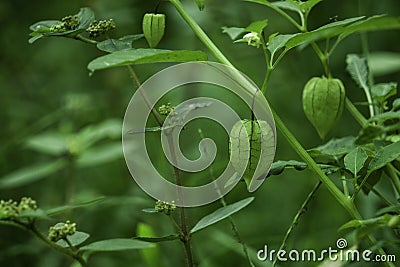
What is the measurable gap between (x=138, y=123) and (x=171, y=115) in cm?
87

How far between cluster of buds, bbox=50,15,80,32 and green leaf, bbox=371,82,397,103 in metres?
0.34

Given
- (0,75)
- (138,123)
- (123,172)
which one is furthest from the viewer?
(0,75)

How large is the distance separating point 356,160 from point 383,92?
0.15 metres

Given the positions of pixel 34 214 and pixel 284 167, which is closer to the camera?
pixel 34 214

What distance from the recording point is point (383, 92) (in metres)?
0.74

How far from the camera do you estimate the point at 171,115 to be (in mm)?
618

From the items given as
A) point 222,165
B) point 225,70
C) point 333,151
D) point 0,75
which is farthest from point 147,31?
point 0,75

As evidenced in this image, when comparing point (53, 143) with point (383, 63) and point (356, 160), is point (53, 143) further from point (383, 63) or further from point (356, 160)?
point (356, 160)

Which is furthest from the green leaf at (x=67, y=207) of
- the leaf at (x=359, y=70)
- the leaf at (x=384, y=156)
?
the leaf at (x=359, y=70)

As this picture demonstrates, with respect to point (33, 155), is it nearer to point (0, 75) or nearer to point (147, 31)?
point (0, 75)

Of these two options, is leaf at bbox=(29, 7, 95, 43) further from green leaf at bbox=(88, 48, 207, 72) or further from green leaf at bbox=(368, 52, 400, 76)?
green leaf at bbox=(368, 52, 400, 76)

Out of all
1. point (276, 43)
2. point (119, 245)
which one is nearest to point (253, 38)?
point (276, 43)

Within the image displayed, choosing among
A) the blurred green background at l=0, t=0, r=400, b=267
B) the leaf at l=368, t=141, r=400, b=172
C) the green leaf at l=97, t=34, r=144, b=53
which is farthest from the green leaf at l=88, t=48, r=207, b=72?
the blurred green background at l=0, t=0, r=400, b=267

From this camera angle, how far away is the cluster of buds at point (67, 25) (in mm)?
646
